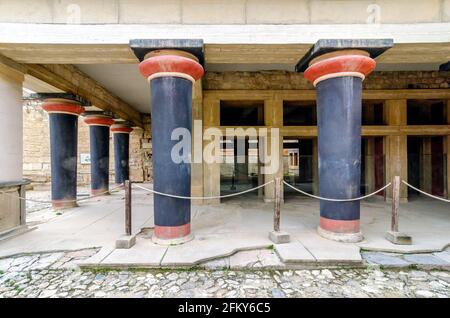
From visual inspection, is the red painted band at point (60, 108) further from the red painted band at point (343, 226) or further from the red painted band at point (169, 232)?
the red painted band at point (343, 226)

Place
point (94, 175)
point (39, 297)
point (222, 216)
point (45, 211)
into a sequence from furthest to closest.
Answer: point (94, 175) → point (45, 211) → point (222, 216) → point (39, 297)

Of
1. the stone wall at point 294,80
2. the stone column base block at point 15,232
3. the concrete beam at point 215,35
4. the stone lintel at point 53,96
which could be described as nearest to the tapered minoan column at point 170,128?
the concrete beam at point 215,35

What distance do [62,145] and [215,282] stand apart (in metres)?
5.67

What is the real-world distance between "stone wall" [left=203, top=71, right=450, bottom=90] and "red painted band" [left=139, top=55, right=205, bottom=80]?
9.79 feet

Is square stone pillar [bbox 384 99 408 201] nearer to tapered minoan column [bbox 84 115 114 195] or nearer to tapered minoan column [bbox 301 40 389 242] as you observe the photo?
tapered minoan column [bbox 301 40 389 242]

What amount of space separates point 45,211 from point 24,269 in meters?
3.51

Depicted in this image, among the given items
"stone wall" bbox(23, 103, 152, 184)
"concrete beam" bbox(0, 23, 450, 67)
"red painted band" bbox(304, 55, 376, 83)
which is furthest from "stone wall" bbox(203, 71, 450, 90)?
"stone wall" bbox(23, 103, 152, 184)

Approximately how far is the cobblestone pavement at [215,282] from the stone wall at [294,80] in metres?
5.07

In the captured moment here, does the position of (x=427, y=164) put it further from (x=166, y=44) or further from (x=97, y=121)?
(x=97, y=121)

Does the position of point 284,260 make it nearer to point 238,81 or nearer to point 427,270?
point 427,270

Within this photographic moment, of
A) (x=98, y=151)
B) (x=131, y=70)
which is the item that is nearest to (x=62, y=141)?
(x=98, y=151)

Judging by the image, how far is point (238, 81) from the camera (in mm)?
→ 6359

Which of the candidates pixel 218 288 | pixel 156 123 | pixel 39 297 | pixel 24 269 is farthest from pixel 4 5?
pixel 218 288

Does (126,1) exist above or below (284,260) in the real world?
above
